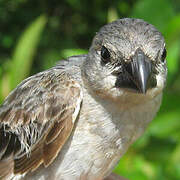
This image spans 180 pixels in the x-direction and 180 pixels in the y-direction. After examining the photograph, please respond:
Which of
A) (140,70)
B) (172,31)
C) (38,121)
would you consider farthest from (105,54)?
(172,31)

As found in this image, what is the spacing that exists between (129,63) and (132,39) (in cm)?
15

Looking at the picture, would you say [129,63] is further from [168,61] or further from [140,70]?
[168,61]

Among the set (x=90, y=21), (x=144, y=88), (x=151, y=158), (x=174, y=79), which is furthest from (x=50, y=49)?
(x=144, y=88)

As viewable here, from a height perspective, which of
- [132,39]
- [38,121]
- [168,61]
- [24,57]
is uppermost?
[132,39]

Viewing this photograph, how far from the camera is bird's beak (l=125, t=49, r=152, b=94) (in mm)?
2227

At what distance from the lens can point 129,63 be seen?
90.2 inches

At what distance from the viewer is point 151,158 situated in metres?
4.20

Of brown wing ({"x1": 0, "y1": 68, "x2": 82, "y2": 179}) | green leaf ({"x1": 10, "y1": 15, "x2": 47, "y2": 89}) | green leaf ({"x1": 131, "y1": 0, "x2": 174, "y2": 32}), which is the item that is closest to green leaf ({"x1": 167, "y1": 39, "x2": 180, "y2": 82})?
green leaf ({"x1": 131, "y1": 0, "x2": 174, "y2": 32})

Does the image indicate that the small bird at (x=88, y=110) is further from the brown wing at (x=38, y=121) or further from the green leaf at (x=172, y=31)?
the green leaf at (x=172, y=31)

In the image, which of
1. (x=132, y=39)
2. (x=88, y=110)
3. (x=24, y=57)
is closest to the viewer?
(x=132, y=39)

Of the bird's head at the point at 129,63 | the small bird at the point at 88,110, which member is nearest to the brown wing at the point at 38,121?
the small bird at the point at 88,110

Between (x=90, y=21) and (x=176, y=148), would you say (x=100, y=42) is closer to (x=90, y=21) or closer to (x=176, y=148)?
(x=176, y=148)

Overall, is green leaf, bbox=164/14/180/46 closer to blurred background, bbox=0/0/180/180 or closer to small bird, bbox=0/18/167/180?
blurred background, bbox=0/0/180/180

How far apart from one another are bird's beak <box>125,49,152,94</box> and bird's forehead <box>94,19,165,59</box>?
0.05 meters
